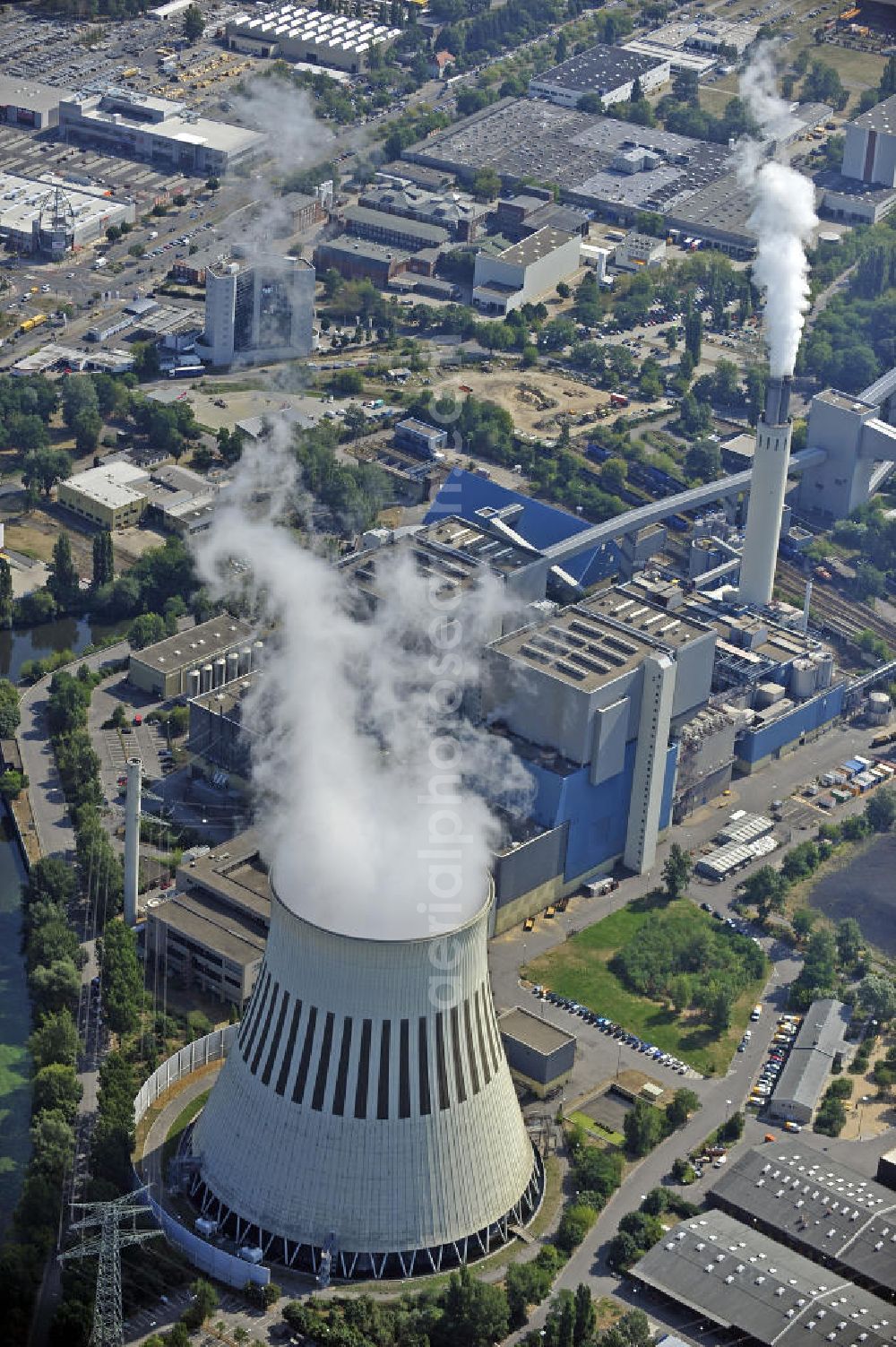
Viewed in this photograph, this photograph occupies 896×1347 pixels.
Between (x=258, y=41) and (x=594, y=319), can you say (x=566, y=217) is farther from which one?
(x=258, y=41)

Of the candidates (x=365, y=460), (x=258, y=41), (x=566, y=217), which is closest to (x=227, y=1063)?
(x=365, y=460)

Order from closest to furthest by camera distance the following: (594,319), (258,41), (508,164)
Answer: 1. (594,319)
2. (508,164)
3. (258,41)

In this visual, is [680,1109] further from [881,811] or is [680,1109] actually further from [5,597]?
[5,597]

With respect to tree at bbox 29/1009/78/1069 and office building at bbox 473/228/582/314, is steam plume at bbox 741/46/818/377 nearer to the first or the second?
office building at bbox 473/228/582/314

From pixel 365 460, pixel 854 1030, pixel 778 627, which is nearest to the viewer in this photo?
pixel 854 1030

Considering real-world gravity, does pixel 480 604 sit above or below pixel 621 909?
above

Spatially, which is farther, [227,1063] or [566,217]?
[566,217]

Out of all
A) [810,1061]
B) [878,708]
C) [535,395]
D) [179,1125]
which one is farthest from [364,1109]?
[535,395]
